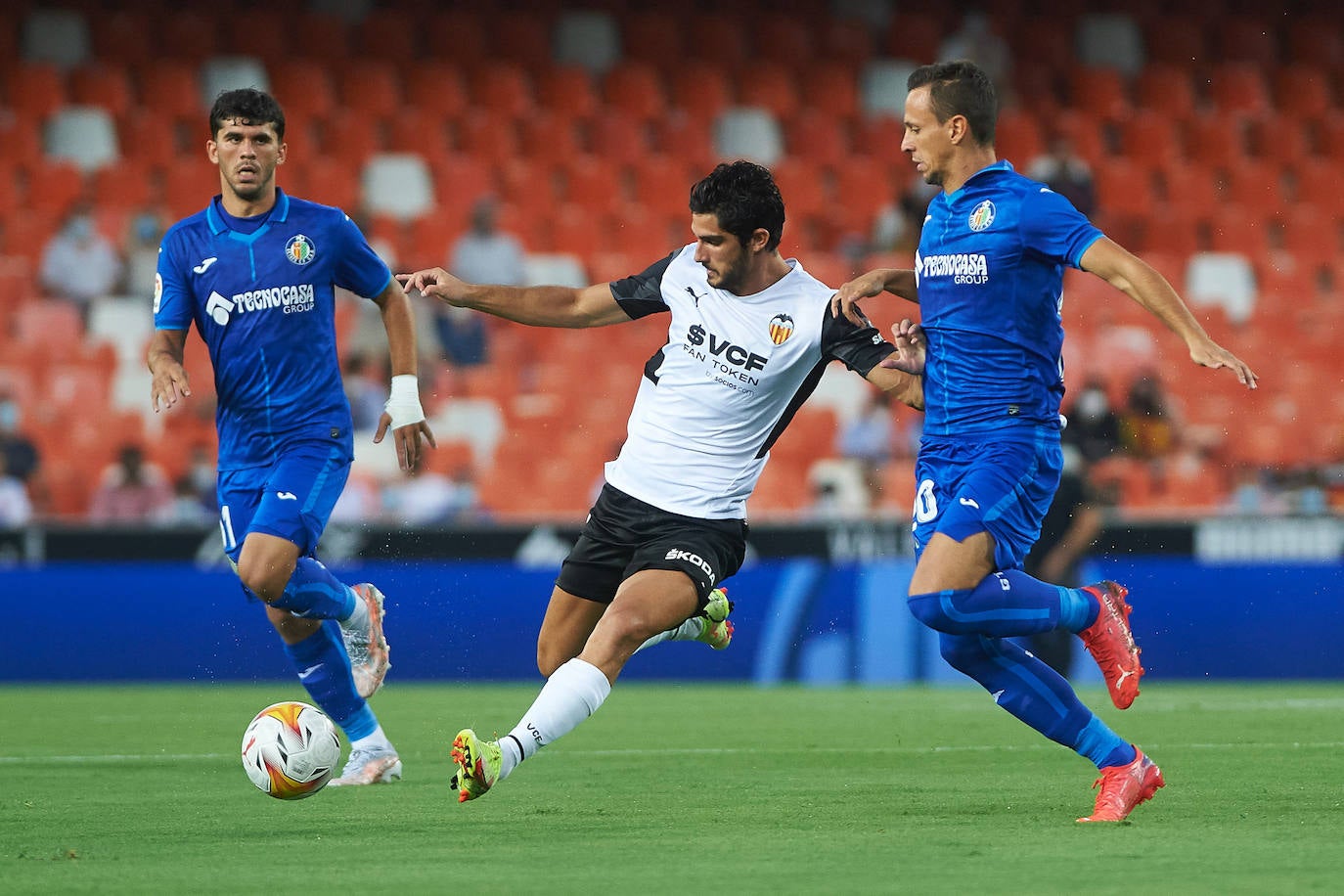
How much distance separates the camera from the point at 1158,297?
5480 millimetres

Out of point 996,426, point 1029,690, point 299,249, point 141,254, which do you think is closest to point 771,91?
point 141,254

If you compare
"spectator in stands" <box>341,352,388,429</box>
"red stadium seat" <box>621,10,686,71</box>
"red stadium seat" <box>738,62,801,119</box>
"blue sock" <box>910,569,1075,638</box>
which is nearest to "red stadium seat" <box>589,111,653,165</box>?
"red stadium seat" <box>621,10,686,71</box>

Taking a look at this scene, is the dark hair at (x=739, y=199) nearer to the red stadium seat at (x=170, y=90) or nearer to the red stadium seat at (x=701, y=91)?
the red stadium seat at (x=170, y=90)

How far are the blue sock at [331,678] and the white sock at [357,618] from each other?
0.15 metres

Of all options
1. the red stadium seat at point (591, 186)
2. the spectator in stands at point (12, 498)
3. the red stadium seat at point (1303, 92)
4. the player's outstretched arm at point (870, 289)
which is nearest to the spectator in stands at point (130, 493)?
the spectator in stands at point (12, 498)

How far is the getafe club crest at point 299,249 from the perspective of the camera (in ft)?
23.1

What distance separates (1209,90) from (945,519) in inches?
611

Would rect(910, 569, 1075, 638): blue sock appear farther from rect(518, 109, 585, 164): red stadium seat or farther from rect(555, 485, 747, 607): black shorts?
rect(518, 109, 585, 164): red stadium seat

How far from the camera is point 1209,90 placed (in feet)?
66.0

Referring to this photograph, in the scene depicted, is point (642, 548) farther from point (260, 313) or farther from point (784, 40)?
point (784, 40)

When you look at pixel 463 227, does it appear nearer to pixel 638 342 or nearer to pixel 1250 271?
pixel 638 342

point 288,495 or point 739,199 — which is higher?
point 739,199

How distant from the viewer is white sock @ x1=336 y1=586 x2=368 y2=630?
7257 mm

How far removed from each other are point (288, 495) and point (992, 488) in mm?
2574
